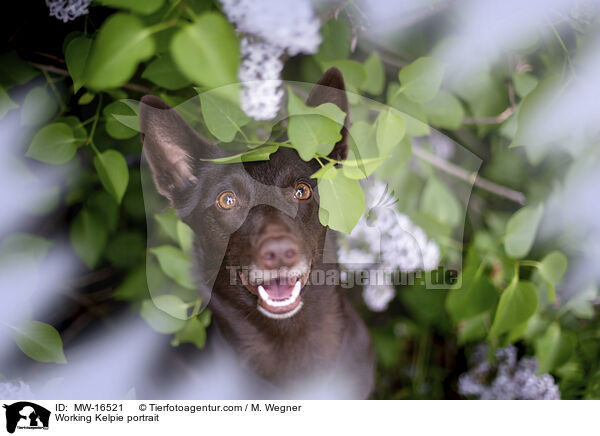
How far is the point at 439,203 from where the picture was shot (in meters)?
1.12

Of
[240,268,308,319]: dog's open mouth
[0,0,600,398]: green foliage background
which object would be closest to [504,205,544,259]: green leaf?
[0,0,600,398]: green foliage background

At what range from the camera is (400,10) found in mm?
866

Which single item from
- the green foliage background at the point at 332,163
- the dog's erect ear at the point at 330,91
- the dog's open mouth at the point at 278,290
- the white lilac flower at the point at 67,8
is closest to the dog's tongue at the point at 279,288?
the dog's open mouth at the point at 278,290

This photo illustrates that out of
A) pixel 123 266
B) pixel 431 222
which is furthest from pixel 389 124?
pixel 123 266

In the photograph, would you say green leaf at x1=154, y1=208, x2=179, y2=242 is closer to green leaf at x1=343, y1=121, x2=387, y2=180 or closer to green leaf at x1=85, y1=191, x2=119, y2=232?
green leaf at x1=85, y1=191, x2=119, y2=232

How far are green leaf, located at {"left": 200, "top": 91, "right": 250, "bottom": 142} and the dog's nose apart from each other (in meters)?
0.23

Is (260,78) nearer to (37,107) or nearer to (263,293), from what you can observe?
(263,293)

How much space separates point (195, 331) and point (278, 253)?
487mm

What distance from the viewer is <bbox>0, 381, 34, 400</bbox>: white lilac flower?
90 cm

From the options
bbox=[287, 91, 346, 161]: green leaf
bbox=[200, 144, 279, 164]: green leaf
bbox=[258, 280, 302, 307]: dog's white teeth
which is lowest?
bbox=[258, 280, 302, 307]: dog's white teeth

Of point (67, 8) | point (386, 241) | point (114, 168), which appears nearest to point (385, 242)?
point (386, 241)
